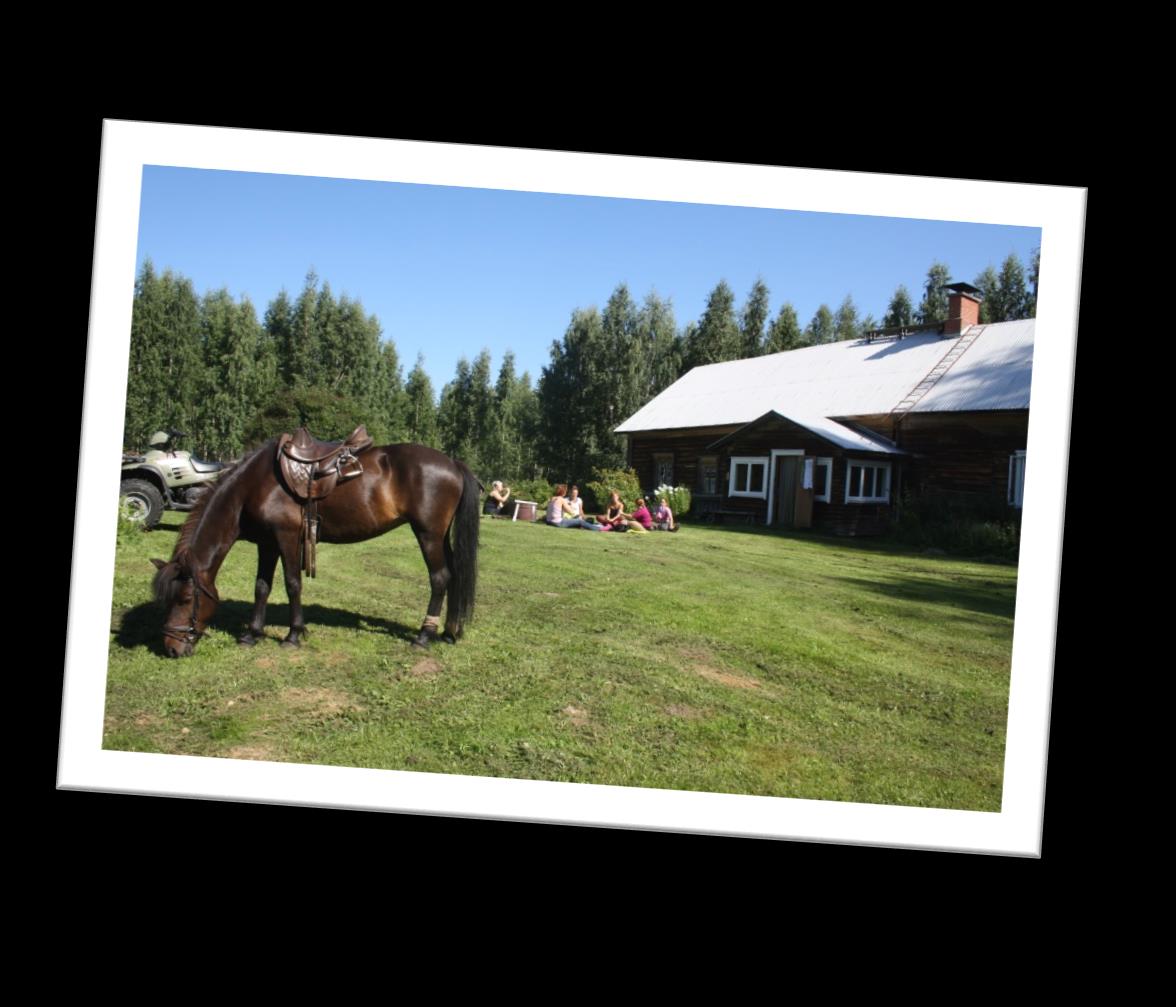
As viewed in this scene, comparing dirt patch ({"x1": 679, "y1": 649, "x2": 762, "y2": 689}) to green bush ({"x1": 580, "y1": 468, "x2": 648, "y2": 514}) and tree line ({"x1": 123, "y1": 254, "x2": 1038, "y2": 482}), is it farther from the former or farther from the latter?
tree line ({"x1": 123, "y1": 254, "x2": 1038, "y2": 482})

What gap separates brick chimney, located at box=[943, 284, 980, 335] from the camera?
3.55 metres

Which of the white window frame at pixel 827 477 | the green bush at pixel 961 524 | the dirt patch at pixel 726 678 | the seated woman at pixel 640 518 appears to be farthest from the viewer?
the seated woman at pixel 640 518

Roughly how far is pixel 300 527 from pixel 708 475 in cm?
260

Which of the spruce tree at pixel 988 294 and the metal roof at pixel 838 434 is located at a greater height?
the spruce tree at pixel 988 294

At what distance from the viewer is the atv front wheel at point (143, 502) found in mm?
3533

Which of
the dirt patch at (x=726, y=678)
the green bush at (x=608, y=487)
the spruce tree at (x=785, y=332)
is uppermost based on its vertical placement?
the spruce tree at (x=785, y=332)

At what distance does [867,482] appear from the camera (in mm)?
3773

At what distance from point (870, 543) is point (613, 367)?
1.94 metres

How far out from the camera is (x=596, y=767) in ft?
10.6

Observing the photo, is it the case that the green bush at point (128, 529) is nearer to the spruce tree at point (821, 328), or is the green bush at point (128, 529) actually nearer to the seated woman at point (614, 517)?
the seated woman at point (614, 517)

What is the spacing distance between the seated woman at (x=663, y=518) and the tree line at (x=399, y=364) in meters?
0.74

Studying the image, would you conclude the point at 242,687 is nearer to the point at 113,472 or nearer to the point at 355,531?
the point at 355,531

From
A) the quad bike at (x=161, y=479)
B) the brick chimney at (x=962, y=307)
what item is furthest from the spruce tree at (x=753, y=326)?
the quad bike at (x=161, y=479)

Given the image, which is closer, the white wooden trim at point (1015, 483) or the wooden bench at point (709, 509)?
the white wooden trim at point (1015, 483)
